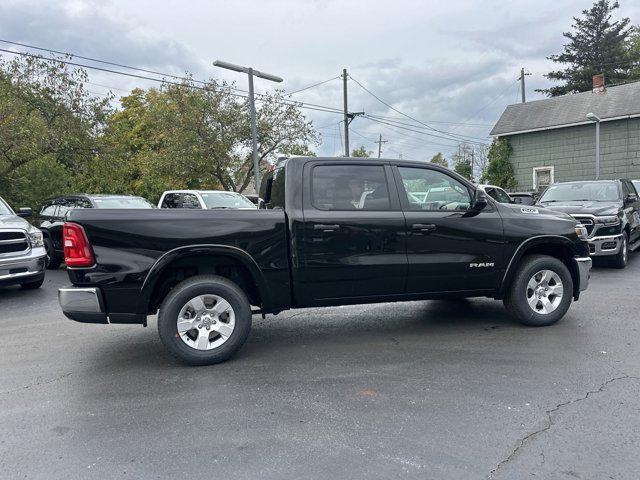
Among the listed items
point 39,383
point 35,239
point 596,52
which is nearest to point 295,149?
point 35,239

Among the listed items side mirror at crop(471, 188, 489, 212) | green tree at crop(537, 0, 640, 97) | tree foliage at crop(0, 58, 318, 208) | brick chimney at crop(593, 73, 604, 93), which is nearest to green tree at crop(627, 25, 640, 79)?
green tree at crop(537, 0, 640, 97)

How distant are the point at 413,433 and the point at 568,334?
9.56 feet

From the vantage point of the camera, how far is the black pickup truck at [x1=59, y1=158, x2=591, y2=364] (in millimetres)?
4320

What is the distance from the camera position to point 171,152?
21188mm

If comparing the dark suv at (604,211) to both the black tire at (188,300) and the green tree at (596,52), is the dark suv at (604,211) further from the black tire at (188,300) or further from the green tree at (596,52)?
the green tree at (596,52)

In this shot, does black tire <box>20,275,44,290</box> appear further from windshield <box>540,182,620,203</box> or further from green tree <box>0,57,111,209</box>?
windshield <box>540,182,620,203</box>

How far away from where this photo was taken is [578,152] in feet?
79.1

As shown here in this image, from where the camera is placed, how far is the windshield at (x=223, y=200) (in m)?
12.9

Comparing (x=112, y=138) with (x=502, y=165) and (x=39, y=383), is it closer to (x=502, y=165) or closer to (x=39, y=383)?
(x=39, y=383)

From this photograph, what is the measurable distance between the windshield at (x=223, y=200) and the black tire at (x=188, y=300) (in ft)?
27.8

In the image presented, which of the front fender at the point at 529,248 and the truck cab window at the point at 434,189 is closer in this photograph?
the truck cab window at the point at 434,189

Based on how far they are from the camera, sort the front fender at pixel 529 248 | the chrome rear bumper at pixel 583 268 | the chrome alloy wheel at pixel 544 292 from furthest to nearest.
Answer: the chrome rear bumper at pixel 583 268
the chrome alloy wheel at pixel 544 292
the front fender at pixel 529 248

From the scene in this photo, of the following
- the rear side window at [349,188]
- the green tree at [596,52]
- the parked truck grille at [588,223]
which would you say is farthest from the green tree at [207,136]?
the green tree at [596,52]

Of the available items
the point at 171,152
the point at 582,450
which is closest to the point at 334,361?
the point at 582,450
